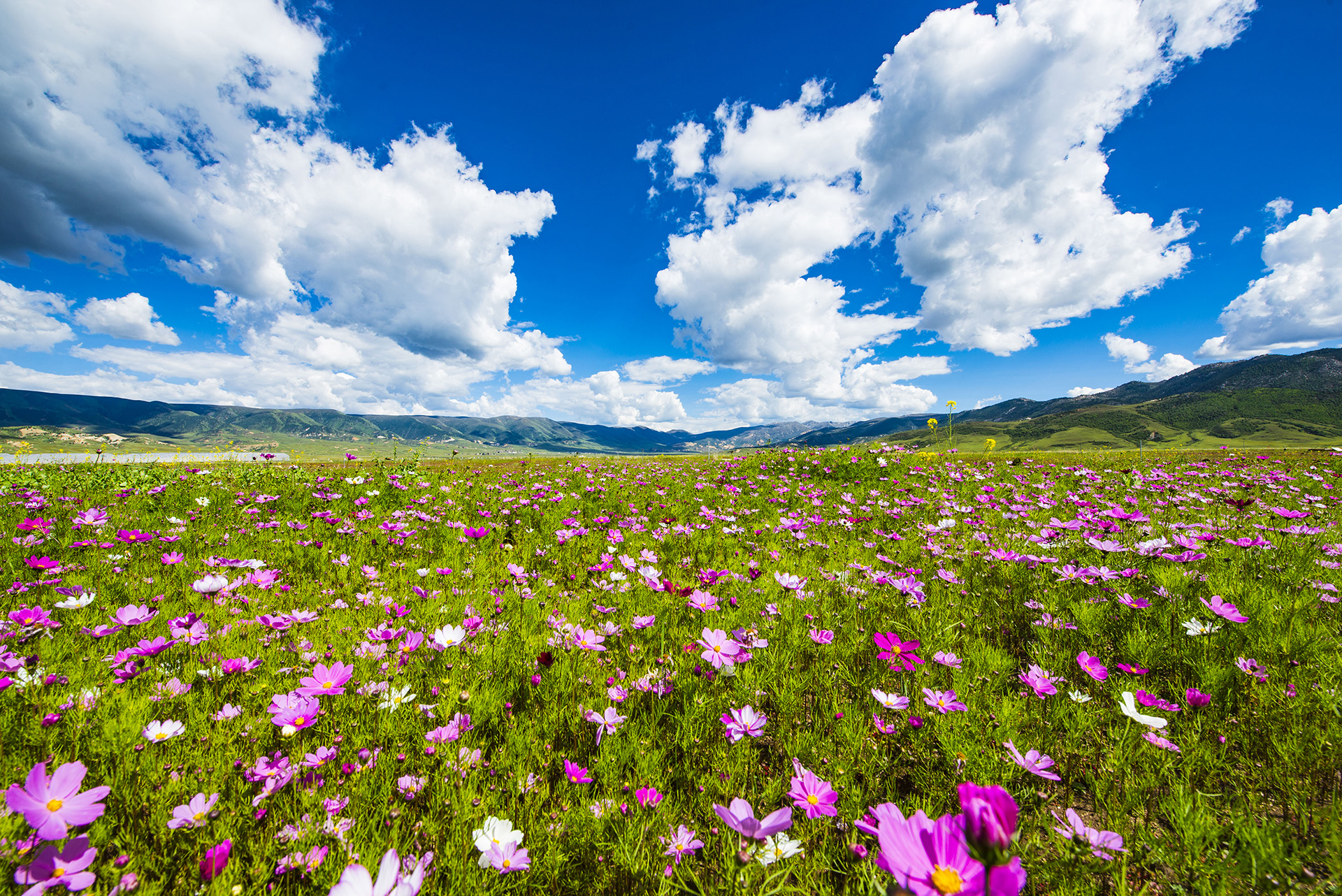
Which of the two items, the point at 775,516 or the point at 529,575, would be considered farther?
the point at 775,516

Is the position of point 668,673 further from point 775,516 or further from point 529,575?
point 775,516

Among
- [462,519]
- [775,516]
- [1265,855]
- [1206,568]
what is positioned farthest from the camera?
[775,516]

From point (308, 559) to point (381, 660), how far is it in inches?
101

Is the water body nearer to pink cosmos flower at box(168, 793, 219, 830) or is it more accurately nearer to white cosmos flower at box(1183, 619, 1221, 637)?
pink cosmos flower at box(168, 793, 219, 830)

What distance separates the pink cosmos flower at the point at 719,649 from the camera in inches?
107

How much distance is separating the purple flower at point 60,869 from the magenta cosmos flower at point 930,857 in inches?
91.8

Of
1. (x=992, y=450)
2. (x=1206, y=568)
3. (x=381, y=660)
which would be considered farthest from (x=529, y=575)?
(x=992, y=450)

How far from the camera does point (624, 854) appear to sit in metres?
1.87

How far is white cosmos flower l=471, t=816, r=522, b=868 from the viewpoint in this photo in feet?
5.83

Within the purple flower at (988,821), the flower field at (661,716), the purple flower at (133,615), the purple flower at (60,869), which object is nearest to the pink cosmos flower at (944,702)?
the flower field at (661,716)

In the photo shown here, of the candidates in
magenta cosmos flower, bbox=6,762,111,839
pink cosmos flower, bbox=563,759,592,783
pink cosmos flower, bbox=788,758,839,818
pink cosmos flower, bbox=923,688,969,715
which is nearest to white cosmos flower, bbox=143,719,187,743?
magenta cosmos flower, bbox=6,762,111,839

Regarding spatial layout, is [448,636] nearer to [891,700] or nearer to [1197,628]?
[891,700]

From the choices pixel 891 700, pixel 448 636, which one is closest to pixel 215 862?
pixel 448 636

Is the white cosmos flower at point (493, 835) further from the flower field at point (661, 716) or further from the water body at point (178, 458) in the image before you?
the water body at point (178, 458)
